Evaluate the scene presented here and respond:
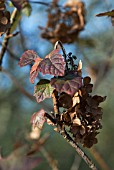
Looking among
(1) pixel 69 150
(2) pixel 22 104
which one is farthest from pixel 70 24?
(1) pixel 69 150

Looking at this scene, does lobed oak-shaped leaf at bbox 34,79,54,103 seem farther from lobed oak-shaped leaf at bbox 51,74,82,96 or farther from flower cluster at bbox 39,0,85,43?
flower cluster at bbox 39,0,85,43

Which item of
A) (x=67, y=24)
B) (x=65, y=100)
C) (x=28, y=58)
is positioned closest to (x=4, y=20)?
(x=28, y=58)

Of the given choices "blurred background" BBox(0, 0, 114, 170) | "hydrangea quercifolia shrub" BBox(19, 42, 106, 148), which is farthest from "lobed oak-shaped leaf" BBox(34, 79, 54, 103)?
"blurred background" BBox(0, 0, 114, 170)

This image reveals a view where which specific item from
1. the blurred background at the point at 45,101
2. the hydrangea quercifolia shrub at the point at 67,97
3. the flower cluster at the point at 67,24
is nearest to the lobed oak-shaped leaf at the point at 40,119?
the hydrangea quercifolia shrub at the point at 67,97

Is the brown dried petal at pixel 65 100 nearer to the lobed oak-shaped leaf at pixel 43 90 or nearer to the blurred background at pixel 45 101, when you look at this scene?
the lobed oak-shaped leaf at pixel 43 90

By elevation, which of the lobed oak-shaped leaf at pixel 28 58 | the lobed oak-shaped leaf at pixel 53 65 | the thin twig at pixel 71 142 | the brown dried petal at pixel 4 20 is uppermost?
the brown dried petal at pixel 4 20

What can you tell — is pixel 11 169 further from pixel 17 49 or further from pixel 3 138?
pixel 3 138
